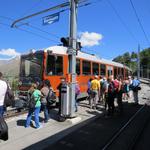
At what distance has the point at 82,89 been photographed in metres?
19.6

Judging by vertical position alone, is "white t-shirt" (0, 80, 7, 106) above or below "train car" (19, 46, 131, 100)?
below

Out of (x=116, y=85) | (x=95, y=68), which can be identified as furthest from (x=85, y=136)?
(x=95, y=68)

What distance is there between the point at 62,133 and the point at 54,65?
22.4 feet

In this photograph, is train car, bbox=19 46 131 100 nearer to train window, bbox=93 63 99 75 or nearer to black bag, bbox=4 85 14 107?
train window, bbox=93 63 99 75

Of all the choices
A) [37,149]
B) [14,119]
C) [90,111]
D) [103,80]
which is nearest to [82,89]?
[103,80]

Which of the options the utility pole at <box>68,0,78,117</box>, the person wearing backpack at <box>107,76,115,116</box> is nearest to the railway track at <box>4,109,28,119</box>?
the utility pole at <box>68,0,78,117</box>

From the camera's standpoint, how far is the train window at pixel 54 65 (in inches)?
639

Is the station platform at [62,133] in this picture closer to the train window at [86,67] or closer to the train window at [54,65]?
the train window at [54,65]

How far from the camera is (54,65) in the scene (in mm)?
16375

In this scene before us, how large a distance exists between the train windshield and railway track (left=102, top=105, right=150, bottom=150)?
5518 mm

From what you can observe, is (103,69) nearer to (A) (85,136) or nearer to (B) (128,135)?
(B) (128,135)

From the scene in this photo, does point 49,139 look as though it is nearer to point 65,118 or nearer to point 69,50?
point 65,118

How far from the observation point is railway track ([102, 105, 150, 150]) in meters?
8.41

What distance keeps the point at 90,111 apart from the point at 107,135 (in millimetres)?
5336
